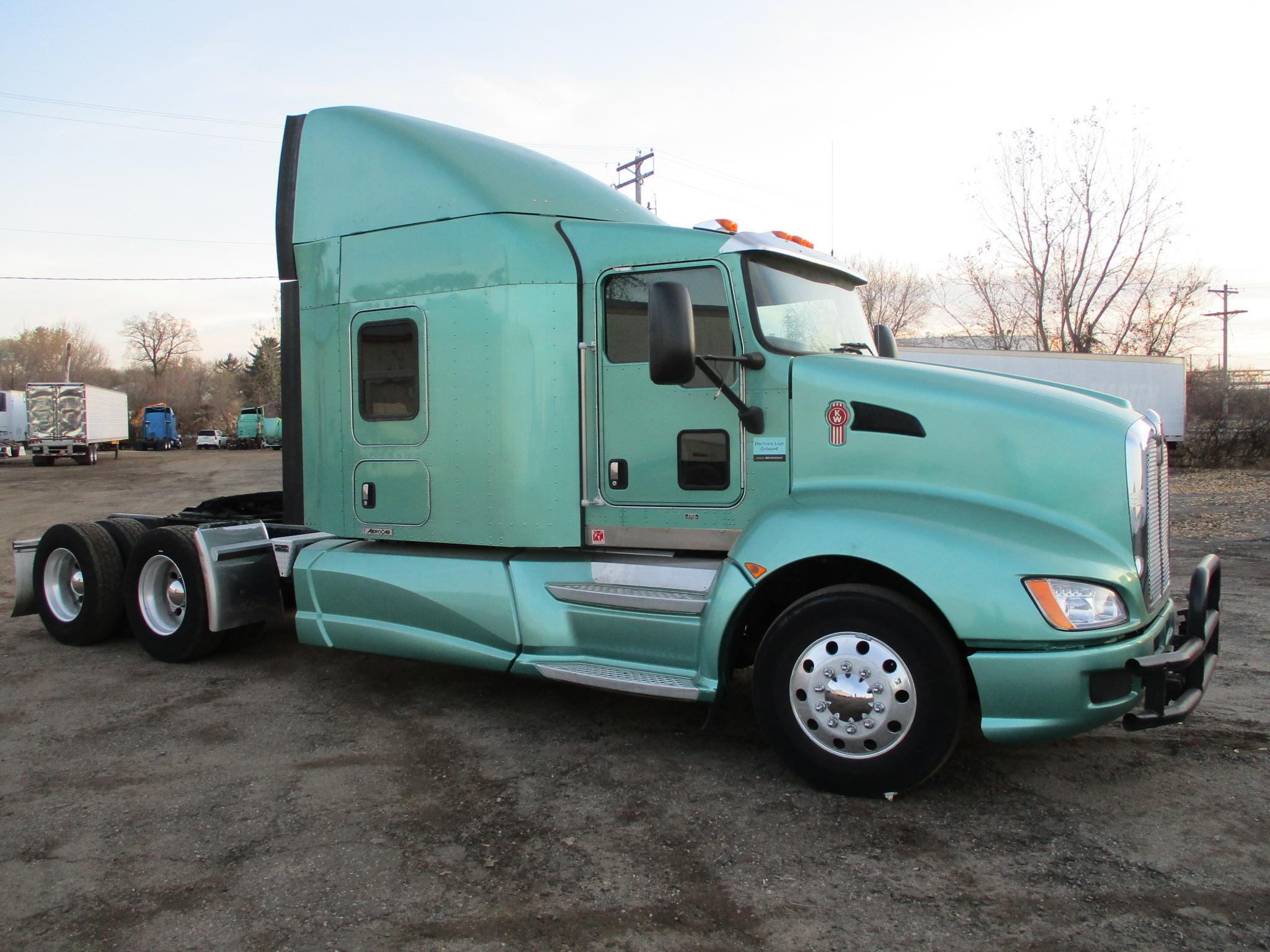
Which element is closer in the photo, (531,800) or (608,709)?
(531,800)

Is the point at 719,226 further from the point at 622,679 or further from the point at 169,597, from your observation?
the point at 169,597

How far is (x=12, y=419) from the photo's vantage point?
42.9 metres

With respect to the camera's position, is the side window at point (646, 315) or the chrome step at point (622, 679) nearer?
the chrome step at point (622, 679)

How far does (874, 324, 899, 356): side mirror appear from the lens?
6.08 meters

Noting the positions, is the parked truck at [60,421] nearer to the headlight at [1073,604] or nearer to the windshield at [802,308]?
the windshield at [802,308]

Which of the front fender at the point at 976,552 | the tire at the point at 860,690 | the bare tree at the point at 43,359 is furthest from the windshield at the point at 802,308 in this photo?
the bare tree at the point at 43,359

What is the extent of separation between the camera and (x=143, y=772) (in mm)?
4703

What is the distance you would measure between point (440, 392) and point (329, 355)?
0.99 meters

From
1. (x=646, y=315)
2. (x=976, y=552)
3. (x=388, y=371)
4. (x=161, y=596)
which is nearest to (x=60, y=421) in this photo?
(x=161, y=596)

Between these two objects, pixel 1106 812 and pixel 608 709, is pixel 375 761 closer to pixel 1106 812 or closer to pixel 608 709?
pixel 608 709

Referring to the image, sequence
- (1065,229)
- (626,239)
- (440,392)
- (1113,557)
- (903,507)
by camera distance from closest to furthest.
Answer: (1113,557) < (903,507) < (626,239) < (440,392) < (1065,229)

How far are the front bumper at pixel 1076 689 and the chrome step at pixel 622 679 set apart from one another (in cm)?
140

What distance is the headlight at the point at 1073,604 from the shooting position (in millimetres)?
3830

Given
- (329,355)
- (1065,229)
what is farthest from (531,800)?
(1065,229)
